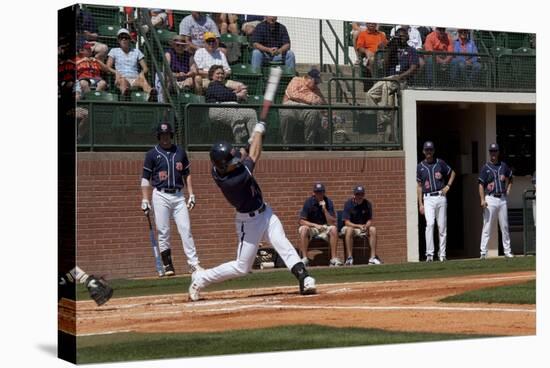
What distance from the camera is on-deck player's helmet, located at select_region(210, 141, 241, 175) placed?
13422mm

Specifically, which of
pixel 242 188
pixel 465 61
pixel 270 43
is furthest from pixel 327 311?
pixel 465 61

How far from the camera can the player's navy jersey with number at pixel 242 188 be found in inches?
533

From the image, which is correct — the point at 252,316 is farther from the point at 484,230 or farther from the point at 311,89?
the point at 484,230

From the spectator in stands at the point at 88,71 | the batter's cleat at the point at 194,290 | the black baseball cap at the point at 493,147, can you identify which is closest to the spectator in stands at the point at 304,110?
the batter's cleat at the point at 194,290

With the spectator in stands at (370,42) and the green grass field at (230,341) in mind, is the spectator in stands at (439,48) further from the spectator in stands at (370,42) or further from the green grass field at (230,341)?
the green grass field at (230,341)

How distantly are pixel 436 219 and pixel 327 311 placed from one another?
2.61 meters

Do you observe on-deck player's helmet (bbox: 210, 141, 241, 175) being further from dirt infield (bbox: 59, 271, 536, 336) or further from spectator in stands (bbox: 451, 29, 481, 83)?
spectator in stands (bbox: 451, 29, 481, 83)

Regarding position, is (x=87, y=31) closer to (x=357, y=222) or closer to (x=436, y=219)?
(x=357, y=222)

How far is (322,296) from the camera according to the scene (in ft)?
45.7

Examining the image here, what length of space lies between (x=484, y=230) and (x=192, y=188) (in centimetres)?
431

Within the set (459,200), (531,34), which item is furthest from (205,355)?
(531,34)

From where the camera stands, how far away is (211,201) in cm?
1384

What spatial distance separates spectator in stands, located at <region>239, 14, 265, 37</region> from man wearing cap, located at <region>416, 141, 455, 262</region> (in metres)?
2.94

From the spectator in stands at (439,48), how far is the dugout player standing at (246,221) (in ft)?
9.05
